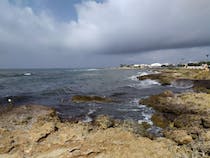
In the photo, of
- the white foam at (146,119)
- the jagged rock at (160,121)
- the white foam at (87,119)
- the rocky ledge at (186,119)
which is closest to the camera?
the rocky ledge at (186,119)

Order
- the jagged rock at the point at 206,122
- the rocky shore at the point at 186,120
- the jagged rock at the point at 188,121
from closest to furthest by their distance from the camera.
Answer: the rocky shore at the point at 186,120 < the jagged rock at the point at 206,122 < the jagged rock at the point at 188,121

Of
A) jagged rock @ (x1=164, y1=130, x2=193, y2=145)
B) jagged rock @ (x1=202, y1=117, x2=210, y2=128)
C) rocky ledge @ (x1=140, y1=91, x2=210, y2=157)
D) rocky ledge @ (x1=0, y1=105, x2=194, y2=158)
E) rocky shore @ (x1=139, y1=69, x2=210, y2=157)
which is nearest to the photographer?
rocky ledge @ (x1=0, y1=105, x2=194, y2=158)

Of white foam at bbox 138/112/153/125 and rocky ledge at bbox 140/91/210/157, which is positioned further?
white foam at bbox 138/112/153/125

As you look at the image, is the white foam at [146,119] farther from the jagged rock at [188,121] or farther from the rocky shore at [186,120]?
the jagged rock at [188,121]

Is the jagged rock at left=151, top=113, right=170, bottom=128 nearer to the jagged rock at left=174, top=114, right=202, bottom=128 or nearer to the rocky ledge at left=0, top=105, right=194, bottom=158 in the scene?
the jagged rock at left=174, top=114, right=202, bottom=128

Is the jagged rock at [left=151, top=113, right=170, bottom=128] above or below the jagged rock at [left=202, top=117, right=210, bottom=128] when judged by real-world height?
below

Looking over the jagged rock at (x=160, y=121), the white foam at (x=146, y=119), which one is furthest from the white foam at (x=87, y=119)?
the jagged rock at (x=160, y=121)

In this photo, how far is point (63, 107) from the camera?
25.9 m

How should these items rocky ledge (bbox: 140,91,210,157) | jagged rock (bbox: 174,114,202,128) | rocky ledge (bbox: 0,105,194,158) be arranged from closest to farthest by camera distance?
rocky ledge (bbox: 0,105,194,158)
rocky ledge (bbox: 140,91,210,157)
jagged rock (bbox: 174,114,202,128)

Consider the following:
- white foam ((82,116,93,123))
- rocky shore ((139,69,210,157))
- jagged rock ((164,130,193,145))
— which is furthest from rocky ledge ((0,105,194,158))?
white foam ((82,116,93,123))

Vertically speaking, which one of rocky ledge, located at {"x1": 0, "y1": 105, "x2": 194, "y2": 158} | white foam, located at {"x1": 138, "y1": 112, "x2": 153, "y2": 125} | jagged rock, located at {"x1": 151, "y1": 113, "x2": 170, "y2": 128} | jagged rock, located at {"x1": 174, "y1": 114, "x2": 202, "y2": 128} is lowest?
white foam, located at {"x1": 138, "y1": 112, "x2": 153, "y2": 125}

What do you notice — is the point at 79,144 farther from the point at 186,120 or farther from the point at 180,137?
the point at 186,120

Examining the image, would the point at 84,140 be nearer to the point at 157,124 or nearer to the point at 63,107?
the point at 157,124

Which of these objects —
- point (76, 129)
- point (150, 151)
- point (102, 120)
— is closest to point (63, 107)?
point (102, 120)
